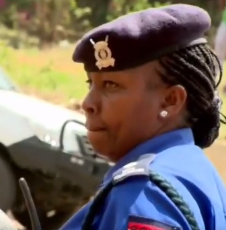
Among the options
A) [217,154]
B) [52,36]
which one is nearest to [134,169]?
[217,154]

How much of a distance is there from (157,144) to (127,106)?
113 millimetres

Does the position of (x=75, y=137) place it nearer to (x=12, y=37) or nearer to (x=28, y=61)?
(x=28, y=61)

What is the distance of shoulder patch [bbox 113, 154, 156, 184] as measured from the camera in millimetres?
1679

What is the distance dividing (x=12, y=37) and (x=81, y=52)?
928cm

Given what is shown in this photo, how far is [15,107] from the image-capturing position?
499 cm

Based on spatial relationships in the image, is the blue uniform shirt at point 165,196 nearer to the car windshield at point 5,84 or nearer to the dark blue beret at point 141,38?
the dark blue beret at point 141,38

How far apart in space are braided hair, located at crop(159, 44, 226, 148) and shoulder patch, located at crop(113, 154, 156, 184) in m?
0.20

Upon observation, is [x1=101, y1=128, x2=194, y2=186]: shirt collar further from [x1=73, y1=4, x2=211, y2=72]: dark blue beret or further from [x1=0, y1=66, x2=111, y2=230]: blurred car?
[x1=0, y1=66, x2=111, y2=230]: blurred car

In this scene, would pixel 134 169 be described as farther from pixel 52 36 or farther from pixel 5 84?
pixel 52 36

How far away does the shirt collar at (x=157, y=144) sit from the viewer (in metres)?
1.82

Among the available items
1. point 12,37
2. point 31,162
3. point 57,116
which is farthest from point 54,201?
point 12,37

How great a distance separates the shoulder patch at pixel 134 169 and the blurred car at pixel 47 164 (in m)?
2.76

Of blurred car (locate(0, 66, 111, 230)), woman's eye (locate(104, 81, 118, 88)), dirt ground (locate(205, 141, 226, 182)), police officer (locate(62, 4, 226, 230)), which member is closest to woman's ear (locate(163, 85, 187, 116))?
police officer (locate(62, 4, 226, 230))

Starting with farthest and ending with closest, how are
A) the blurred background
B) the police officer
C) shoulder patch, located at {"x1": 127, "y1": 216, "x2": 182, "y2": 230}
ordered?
1. the blurred background
2. the police officer
3. shoulder patch, located at {"x1": 127, "y1": 216, "x2": 182, "y2": 230}
